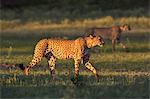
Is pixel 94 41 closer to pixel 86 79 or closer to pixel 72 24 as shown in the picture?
pixel 86 79

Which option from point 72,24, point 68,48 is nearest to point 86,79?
point 68,48

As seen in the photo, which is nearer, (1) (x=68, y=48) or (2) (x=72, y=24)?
(1) (x=68, y=48)

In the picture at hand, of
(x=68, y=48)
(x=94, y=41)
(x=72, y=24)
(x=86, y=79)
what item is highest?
(x=72, y=24)

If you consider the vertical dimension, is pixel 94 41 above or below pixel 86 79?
above

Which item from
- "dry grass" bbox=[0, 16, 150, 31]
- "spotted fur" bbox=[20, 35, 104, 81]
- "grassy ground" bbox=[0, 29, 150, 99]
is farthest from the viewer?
"dry grass" bbox=[0, 16, 150, 31]

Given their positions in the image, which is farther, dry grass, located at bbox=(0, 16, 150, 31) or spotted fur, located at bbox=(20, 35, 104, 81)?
dry grass, located at bbox=(0, 16, 150, 31)

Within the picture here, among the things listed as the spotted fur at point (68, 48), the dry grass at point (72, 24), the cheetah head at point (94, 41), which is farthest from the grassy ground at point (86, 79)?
the dry grass at point (72, 24)

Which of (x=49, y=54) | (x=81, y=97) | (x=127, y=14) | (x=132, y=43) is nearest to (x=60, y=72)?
(x=49, y=54)

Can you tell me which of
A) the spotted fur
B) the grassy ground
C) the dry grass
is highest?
the dry grass

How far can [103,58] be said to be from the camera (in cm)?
2370

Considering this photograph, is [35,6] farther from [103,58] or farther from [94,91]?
[94,91]

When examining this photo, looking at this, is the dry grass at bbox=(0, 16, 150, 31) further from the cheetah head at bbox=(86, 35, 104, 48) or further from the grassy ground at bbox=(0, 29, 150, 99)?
the cheetah head at bbox=(86, 35, 104, 48)

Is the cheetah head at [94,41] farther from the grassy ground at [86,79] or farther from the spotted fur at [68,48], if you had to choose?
the grassy ground at [86,79]

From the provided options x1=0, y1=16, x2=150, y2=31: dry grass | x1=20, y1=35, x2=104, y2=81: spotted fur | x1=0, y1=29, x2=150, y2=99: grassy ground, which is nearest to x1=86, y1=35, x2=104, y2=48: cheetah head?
x1=20, y1=35, x2=104, y2=81: spotted fur
